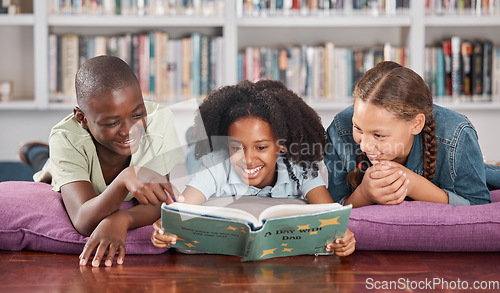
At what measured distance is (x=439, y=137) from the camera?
1.56 meters

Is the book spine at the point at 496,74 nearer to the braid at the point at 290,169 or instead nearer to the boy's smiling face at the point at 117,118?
the braid at the point at 290,169

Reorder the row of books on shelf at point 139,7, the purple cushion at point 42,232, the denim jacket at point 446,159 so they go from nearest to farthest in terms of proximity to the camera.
A: the purple cushion at point 42,232, the denim jacket at point 446,159, the row of books on shelf at point 139,7

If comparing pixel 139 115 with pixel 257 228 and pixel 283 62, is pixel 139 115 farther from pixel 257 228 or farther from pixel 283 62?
pixel 283 62

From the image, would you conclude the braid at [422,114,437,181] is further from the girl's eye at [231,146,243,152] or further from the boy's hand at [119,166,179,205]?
the boy's hand at [119,166,179,205]

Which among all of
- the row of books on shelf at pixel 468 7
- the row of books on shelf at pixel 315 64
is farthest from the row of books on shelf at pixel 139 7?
the row of books on shelf at pixel 468 7

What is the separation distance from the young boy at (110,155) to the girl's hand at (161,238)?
0.06 m

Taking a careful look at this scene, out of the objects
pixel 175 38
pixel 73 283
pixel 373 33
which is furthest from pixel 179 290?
pixel 373 33

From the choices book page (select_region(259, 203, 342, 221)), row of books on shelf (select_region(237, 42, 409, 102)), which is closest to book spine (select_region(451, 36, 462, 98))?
row of books on shelf (select_region(237, 42, 409, 102))

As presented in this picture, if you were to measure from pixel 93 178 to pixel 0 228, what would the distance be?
30 centimetres

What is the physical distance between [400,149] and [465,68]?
148cm

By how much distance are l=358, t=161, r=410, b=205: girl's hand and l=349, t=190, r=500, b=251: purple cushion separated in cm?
7

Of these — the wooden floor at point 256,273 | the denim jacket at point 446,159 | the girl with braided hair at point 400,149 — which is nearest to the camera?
the wooden floor at point 256,273

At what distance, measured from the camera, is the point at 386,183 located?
1.42 metres

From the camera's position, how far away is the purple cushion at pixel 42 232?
4.36 ft
